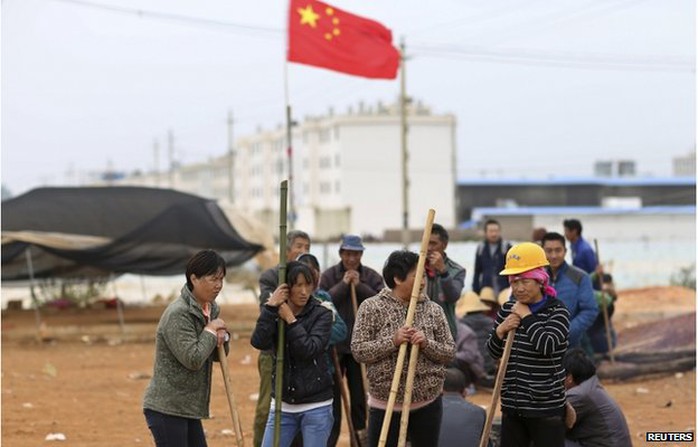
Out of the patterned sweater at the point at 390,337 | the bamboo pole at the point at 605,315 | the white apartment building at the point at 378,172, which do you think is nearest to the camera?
the patterned sweater at the point at 390,337

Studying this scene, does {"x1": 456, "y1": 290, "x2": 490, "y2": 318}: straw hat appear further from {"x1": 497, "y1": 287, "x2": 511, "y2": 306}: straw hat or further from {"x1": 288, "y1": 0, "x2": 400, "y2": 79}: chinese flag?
{"x1": 288, "y1": 0, "x2": 400, "y2": 79}: chinese flag

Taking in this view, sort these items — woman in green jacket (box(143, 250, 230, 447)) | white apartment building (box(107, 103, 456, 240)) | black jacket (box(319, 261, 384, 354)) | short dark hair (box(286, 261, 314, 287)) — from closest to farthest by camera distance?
woman in green jacket (box(143, 250, 230, 447)) → short dark hair (box(286, 261, 314, 287)) → black jacket (box(319, 261, 384, 354)) → white apartment building (box(107, 103, 456, 240))

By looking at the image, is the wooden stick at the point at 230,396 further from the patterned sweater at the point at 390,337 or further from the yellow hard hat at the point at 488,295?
the yellow hard hat at the point at 488,295

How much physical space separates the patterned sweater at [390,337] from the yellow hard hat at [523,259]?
48cm

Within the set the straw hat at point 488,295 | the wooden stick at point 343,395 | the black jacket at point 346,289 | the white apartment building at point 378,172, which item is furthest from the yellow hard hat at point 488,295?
the white apartment building at point 378,172

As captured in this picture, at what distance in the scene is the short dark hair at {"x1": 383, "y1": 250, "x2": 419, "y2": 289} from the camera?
6.52 meters

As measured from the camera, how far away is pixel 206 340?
6066 millimetres

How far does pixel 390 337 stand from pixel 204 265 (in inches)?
42.8

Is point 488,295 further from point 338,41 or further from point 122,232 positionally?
point 122,232

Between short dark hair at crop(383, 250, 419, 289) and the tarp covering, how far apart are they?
551 inches

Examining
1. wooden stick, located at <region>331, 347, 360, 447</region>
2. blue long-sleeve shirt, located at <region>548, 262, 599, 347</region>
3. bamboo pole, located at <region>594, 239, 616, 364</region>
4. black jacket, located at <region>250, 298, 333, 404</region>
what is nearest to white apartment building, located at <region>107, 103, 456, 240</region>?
bamboo pole, located at <region>594, 239, 616, 364</region>

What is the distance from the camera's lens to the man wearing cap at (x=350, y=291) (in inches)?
342

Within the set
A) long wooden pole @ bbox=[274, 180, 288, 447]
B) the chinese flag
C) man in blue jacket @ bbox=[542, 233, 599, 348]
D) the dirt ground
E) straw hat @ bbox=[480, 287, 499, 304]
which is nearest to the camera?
long wooden pole @ bbox=[274, 180, 288, 447]

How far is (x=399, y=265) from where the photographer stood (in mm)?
6535
